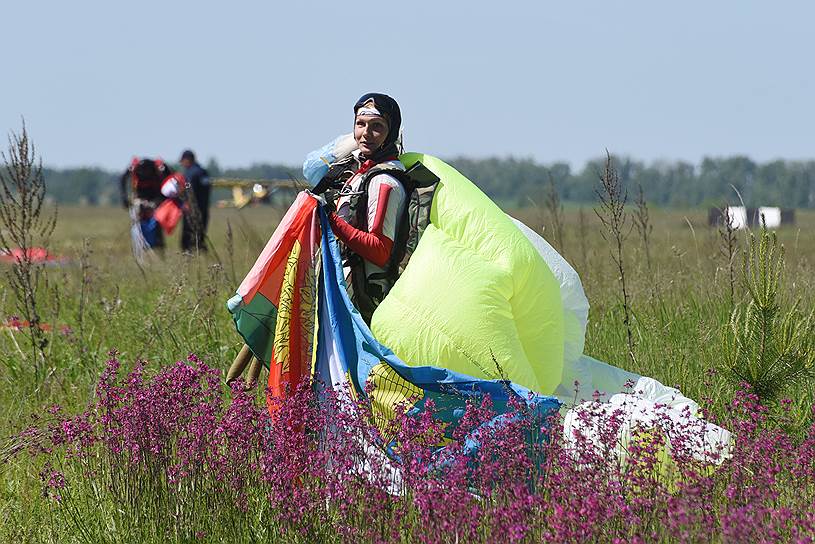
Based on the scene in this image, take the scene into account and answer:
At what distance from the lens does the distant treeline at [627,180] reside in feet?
27.1

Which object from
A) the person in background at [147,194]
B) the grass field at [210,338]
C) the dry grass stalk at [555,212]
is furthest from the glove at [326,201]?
the person in background at [147,194]

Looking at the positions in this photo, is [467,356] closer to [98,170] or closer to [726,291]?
[726,291]

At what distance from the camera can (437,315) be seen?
429 centimetres

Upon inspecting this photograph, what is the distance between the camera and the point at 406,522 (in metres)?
3.32

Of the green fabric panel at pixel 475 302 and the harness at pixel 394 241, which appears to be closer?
the green fabric panel at pixel 475 302

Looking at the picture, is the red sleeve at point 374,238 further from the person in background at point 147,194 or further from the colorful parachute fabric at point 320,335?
the person in background at point 147,194

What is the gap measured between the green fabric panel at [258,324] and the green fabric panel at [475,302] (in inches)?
22.1

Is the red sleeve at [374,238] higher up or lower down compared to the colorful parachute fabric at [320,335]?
higher up

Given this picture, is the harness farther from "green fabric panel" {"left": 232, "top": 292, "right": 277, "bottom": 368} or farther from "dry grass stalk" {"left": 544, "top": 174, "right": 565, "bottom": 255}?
"dry grass stalk" {"left": 544, "top": 174, "right": 565, "bottom": 255}

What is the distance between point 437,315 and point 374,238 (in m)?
0.50

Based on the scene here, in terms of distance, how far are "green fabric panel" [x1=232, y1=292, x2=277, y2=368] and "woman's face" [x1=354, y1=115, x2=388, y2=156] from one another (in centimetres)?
78

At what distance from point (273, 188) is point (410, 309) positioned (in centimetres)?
285

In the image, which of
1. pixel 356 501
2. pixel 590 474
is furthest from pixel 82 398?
pixel 590 474

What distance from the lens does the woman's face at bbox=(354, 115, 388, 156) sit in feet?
15.5
